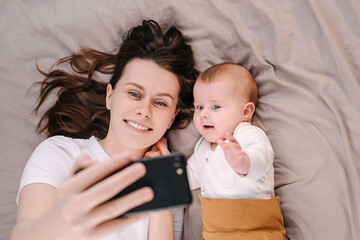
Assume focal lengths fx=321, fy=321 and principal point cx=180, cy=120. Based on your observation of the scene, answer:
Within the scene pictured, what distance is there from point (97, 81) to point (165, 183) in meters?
0.97

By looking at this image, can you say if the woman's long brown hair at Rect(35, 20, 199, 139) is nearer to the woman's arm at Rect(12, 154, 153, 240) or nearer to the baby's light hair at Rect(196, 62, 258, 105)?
the baby's light hair at Rect(196, 62, 258, 105)

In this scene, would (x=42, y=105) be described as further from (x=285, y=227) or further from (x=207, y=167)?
(x=285, y=227)

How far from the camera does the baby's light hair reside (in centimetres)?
142

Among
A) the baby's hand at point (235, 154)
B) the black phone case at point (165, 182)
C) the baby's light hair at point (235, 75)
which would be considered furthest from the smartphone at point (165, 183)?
the baby's light hair at point (235, 75)

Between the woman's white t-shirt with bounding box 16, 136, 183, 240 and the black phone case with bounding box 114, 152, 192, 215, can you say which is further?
the woman's white t-shirt with bounding box 16, 136, 183, 240

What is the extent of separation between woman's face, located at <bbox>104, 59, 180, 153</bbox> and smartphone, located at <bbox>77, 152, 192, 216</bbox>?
1.64ft

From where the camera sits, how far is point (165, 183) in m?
0.90

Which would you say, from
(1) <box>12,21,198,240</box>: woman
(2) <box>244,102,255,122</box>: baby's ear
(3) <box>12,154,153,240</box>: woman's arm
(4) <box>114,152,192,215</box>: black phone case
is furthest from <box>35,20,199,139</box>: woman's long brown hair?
(3) <box>12,154,153,240</box>: woman's arm

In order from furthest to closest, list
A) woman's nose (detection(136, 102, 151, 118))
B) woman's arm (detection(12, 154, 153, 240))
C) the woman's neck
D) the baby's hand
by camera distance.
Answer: the woman's neck
woman's nose (detection(136, 102, 151, 118))
the baby's hand
woman's arm (detection(12, 154, 153, 240))

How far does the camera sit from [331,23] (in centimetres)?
141

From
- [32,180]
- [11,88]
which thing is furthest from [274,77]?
[11,88]

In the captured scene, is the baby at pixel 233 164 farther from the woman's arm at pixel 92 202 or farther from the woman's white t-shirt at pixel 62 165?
the woman's arm at pixel 92 202

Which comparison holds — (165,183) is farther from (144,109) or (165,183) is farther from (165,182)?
(144,109)

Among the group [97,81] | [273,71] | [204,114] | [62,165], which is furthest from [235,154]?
[97,81]
